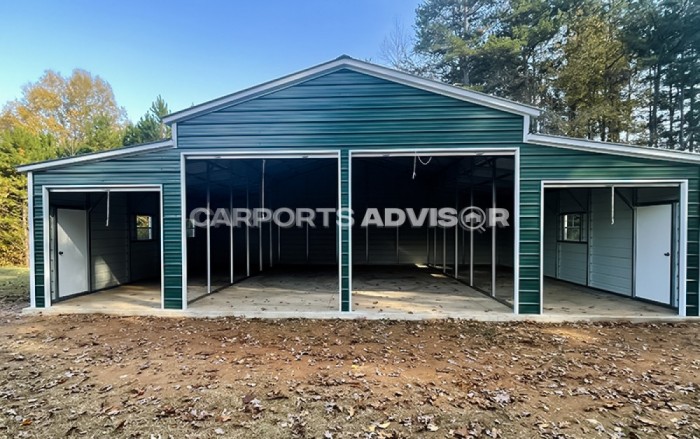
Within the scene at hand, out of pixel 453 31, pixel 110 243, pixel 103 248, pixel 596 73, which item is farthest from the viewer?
pixel 453 31

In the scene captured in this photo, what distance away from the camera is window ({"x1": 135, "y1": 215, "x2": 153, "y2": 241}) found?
941 centimetres

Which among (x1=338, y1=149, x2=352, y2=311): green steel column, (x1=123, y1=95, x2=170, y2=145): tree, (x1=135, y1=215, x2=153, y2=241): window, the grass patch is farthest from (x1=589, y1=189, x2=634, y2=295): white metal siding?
(x1=123, y1=95, x2=170, y2=145): tree

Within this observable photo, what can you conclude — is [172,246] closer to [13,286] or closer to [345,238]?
[345,238]

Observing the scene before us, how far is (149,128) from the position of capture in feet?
72.6

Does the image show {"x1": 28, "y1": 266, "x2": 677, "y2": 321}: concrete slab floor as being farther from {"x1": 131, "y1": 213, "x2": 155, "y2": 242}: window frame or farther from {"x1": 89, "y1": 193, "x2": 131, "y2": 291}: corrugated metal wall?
{"x1": 131, "y1": 213, "x2": 155, "y2": 242}: window frame

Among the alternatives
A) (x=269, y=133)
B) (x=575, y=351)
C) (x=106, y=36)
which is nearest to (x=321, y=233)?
(x=269, y=133)

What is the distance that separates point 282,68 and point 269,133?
54.0 ft

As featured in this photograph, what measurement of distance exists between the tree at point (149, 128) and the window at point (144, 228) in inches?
498

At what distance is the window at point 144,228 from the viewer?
9406 mm

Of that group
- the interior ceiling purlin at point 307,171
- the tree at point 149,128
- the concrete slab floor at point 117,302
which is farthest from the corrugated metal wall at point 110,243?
the tree at point 149,128

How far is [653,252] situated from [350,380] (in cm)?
658

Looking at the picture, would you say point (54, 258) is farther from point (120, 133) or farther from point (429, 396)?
point (120, 133)

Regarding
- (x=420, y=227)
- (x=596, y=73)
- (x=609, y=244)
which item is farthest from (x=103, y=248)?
(x=596, y=73)

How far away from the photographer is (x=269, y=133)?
5.96m
